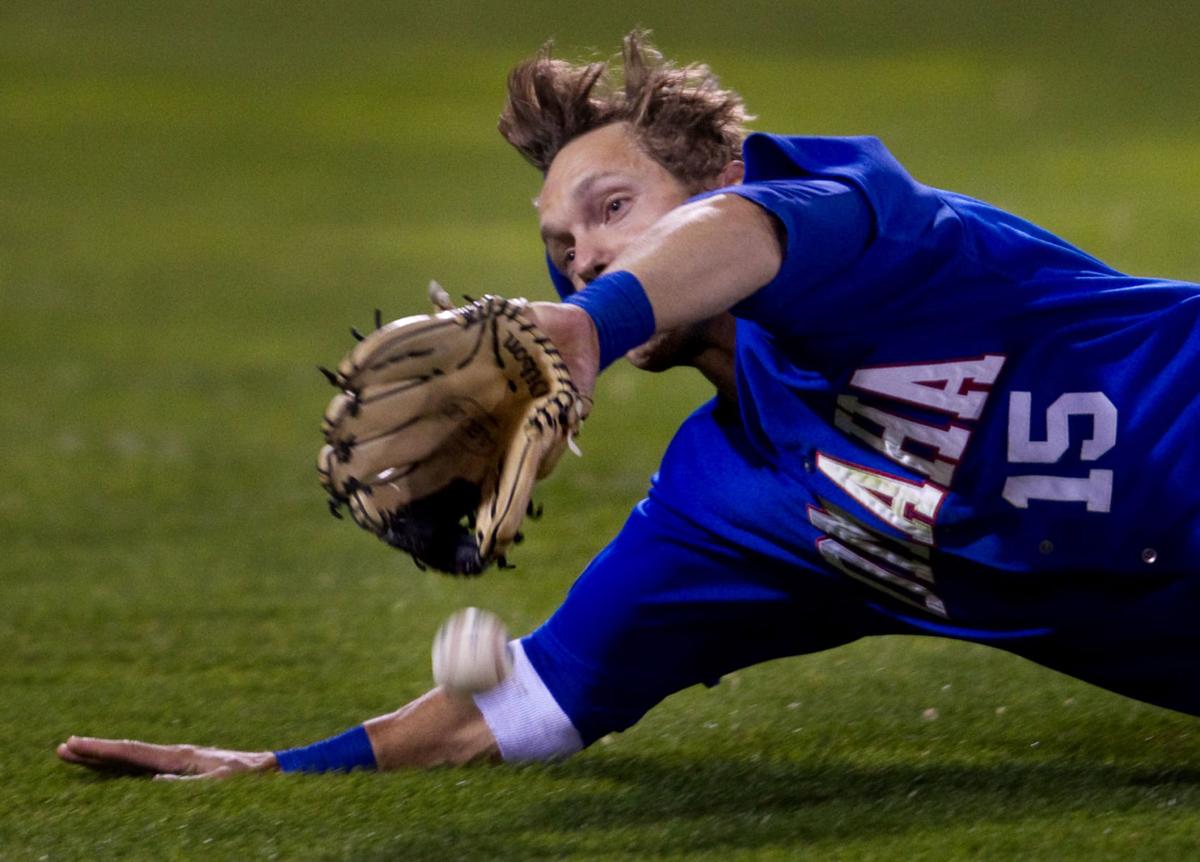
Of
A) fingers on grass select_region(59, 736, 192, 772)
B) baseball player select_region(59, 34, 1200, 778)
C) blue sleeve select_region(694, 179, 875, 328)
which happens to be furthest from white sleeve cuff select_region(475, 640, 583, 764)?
blue sleeve select_region(694, 179, 875, 328)

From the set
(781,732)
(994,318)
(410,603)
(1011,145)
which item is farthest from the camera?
(1011,145)

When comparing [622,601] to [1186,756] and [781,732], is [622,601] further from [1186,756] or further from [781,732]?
[1186,756]

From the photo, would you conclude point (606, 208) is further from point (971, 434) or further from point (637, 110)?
point (971, 434)

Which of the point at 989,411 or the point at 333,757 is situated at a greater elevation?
the point at 989,411

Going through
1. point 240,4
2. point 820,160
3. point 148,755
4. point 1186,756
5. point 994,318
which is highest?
point 240,4

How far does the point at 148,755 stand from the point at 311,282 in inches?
262

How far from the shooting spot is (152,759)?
9.52ft

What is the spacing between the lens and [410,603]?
14.2 feet

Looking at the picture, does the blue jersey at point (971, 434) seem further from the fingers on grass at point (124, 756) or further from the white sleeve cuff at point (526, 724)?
the fingers on grass at point (124, 756)

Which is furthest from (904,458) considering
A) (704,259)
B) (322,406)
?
(322,406)

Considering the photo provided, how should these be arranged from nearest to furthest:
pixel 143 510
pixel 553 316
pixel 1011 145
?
1. pixel 553 316
2. pixel 143 510
3. pixel 1011 145

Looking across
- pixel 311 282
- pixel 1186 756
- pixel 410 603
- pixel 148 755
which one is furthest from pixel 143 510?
pixel 311 282

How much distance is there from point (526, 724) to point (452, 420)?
0.91 metres

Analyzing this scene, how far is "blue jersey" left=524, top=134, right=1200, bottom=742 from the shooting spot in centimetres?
234
